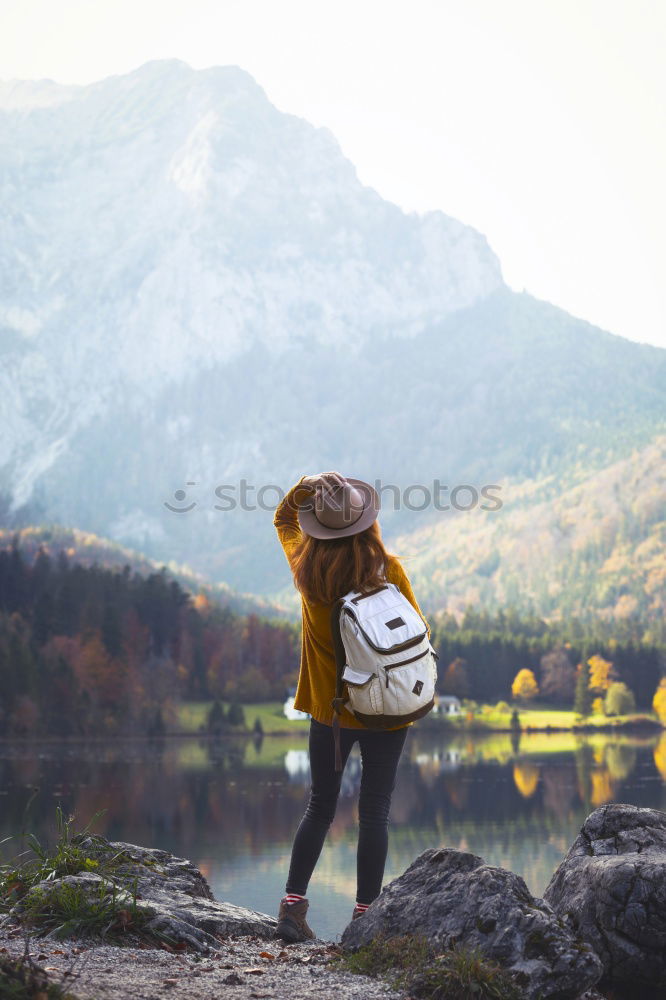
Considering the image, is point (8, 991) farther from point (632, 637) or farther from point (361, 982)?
point (632, 637)

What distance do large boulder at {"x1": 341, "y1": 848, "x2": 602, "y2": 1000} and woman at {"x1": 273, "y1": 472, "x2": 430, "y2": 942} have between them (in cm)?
43

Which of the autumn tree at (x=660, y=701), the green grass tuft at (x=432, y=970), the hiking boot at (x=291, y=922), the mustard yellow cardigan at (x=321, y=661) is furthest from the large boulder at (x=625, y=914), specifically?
the autumn tree at (x=660, y=701)

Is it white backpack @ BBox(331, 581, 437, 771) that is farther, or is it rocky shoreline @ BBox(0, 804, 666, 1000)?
white backpack @ BBox(331, 581, 437, 771)

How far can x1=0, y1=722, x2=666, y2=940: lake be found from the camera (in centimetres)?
3891

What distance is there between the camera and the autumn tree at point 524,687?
152m

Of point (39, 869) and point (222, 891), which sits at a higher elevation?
point (39, 869)

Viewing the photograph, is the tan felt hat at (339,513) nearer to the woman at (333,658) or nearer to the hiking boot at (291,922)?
the woman at (333,658)

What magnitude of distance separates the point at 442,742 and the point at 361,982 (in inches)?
4561

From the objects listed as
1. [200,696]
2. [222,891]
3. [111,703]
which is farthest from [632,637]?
[222,891]

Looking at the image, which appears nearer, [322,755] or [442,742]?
[322,755]

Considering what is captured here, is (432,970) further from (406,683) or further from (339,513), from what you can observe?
(339,513)

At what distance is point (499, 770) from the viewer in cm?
8175

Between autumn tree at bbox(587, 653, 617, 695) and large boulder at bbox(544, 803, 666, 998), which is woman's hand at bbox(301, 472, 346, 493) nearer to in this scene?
large boulder at bbox(544, 803, 666, 998)

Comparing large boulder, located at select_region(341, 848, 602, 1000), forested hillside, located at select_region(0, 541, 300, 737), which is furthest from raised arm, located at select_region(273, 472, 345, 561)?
forested hillside, located at select_region(0, 541, 300, 737)
